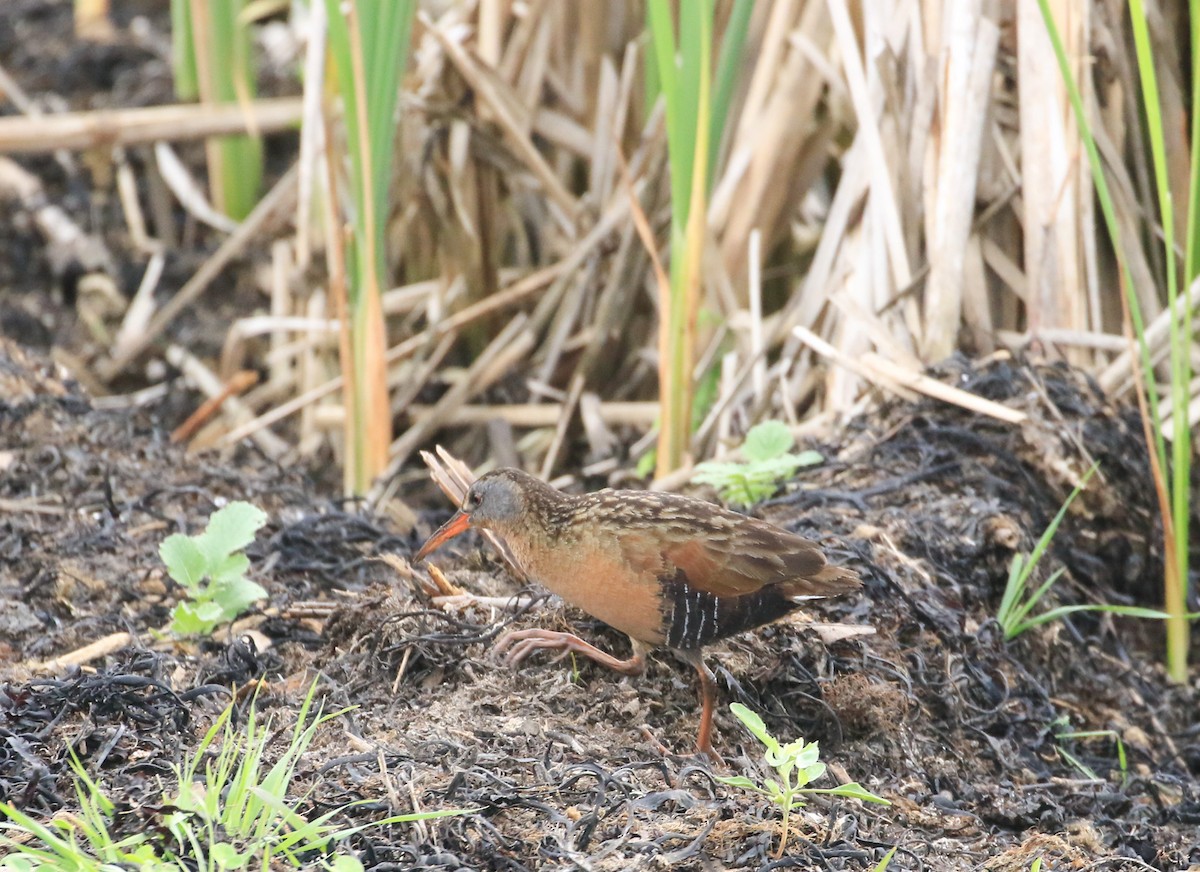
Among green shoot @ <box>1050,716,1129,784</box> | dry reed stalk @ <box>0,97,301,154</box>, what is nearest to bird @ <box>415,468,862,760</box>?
green shoot @ <box>1050,716,1129,784</box>

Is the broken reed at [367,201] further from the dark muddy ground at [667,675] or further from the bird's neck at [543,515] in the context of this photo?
the bird's neck at [543,515]

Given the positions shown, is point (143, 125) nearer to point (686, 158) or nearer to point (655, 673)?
point (686, 158)

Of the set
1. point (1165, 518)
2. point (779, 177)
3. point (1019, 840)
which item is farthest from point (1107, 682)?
point (779, 177)

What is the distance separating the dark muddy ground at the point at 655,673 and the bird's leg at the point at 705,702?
0.21 ft

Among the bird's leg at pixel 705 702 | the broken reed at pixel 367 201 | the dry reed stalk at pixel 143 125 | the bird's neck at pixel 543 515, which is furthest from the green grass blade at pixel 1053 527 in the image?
the dry reed stalk at pixel 143 125

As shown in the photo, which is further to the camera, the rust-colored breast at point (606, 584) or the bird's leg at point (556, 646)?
the bird's leg at point (556, 646)

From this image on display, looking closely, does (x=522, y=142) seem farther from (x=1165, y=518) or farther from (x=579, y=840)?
(x=579, y=840)

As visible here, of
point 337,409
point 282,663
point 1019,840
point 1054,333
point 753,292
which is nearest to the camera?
point 1019,840

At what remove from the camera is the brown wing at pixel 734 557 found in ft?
10.6

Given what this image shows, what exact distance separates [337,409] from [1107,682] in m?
3.06

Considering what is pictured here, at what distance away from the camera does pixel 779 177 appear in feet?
18.0

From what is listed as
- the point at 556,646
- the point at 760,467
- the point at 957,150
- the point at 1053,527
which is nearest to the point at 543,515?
the point at 556,646

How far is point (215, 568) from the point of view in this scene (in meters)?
3.58

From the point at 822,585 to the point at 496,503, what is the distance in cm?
87
